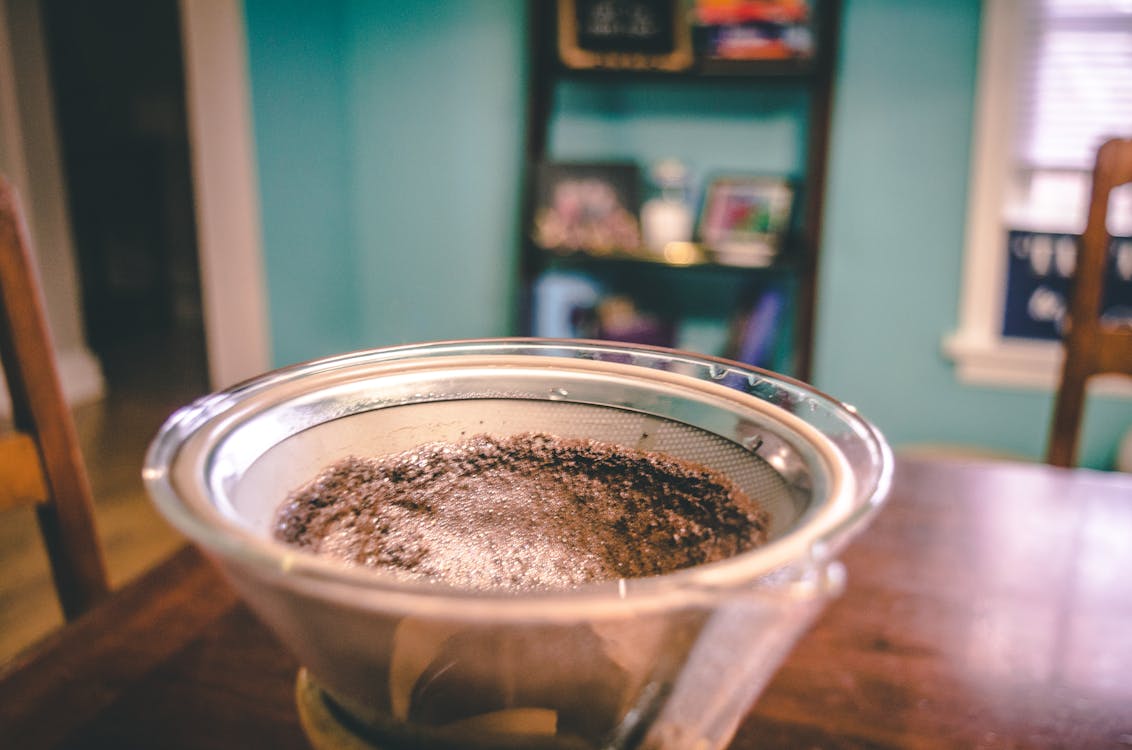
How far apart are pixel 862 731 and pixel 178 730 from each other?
473 mm

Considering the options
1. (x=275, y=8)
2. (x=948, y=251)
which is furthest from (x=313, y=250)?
(x=948, y=251)

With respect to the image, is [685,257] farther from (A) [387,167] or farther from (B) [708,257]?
(A) [387,167]

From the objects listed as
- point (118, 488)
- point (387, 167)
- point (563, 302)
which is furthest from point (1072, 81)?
point (118, 488)

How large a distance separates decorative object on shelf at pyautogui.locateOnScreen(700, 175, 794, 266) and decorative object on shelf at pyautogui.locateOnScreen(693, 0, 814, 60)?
1.23 feet

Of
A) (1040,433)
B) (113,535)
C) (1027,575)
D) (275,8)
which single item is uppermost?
(275,8)

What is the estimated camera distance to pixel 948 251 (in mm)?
2582

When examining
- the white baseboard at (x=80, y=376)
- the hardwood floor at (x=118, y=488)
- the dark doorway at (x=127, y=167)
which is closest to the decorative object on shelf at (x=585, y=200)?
the hardwood floor at (x=118, y=488)

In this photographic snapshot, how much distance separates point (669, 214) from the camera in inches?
103

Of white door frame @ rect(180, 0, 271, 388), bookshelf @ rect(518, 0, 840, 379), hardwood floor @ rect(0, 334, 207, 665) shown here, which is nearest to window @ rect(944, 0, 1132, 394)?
bookshelf @ rect(518, 0, 840, 379)

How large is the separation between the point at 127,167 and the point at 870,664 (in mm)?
5248

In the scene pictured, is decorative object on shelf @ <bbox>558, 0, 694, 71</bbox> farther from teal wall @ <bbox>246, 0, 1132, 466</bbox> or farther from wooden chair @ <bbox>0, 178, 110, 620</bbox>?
wooden chair @ <bbox>0, 178, 110, 620</bbox>

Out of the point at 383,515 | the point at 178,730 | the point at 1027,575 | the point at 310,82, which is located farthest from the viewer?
the point at 310,82

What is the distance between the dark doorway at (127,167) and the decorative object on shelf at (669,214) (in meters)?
2.87

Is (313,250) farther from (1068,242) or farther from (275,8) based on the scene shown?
(1068,242)
